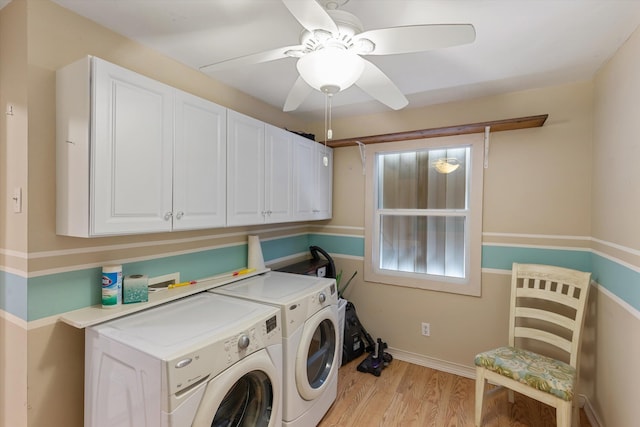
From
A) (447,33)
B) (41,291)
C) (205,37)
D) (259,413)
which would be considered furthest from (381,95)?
(41,291)

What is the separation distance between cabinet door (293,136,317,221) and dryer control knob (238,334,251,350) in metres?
1.38

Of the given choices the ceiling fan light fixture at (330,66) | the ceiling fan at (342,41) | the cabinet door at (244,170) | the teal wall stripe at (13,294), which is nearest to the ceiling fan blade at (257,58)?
the ceiling fan at (342,41)

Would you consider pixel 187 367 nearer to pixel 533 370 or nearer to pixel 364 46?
pixel 364 46

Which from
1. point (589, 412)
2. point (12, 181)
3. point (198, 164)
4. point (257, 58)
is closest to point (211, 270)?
point (198, 164)

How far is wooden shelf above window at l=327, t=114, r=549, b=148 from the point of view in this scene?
2176 mm

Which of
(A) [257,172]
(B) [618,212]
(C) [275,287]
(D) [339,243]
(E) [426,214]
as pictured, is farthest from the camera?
(D) [339,243]

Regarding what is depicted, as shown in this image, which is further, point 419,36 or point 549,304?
point 549,304

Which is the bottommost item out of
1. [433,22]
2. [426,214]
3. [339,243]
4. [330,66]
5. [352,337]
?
[352,337]

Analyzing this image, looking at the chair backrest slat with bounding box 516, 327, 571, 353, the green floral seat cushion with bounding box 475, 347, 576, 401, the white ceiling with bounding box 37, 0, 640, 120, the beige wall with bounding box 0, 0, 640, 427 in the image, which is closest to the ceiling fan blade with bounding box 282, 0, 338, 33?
the white ceiling with bounding box 37, 0, 640, 120

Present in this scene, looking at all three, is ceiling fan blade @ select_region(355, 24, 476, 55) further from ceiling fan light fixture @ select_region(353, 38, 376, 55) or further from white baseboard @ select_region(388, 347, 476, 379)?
white baseboard @ select_region(388, 347, 476, 379)

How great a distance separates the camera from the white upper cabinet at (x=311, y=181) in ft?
8.86

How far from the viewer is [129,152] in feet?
4.81

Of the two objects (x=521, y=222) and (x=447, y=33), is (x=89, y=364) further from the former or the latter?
(x=521, y=222)

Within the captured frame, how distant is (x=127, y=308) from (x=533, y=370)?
7.67 ft
